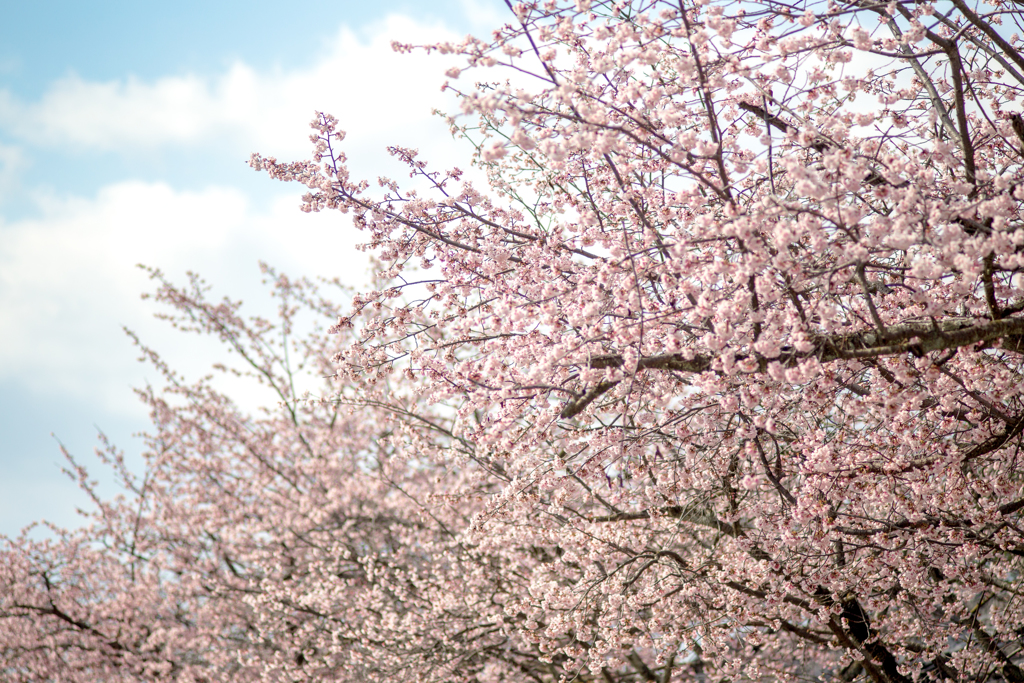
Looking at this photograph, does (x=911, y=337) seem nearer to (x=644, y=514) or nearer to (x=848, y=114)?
(x=848, y=114)

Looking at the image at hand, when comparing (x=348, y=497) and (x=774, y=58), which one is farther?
(x=348, y=497)

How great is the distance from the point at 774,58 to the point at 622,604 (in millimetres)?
3938

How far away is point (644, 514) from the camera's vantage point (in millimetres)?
5840

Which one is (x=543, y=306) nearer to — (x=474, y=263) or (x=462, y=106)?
(x=474, y=263)

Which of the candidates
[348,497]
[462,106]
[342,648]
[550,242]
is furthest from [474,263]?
[348,497]

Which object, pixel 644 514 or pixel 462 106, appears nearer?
pixel 462 106

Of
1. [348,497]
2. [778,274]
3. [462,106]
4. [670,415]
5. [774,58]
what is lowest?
[670,415]

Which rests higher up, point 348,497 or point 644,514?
point 348,497

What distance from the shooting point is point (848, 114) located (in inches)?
177

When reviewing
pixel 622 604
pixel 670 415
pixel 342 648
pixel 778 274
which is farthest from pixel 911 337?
pixel 342 648

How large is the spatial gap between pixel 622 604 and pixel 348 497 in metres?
7.12

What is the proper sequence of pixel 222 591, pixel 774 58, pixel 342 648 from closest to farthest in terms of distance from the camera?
pixel 774 58, pixel 342 648, pixel 222 591

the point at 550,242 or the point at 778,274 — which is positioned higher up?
the point at 550,242

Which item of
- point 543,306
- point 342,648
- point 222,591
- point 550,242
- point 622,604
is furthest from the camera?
point 222,591
